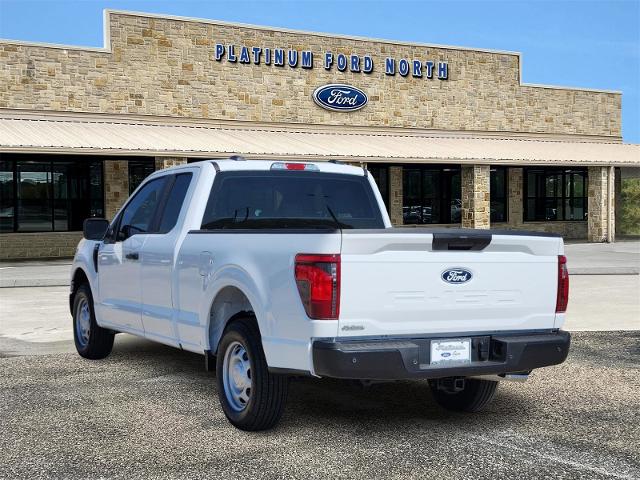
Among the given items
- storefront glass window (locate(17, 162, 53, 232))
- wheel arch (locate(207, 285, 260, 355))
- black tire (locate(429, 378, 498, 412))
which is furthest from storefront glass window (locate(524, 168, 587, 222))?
wheel arch (locate(207, 285, 260, 355))

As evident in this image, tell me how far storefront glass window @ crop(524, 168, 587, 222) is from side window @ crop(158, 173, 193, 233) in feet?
98.8

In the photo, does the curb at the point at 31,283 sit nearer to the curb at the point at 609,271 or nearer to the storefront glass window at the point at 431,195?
the curb at the point at 609,271

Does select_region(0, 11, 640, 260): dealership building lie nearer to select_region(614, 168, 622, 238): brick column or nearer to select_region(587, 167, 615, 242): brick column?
select_region(587, 167, 615, 242): brick column

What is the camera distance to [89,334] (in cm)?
919

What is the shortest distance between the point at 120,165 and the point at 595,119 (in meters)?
20.4

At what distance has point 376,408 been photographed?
6918mm

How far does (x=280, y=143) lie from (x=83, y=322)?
19.0 m

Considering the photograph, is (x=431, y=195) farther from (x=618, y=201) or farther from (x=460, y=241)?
(x=460, y=241)

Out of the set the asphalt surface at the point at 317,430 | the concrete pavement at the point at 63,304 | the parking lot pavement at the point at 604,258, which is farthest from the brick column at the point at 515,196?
the asphalt surface at the point at 317,430

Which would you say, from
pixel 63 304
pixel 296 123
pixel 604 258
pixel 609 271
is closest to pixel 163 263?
pixel 63 304

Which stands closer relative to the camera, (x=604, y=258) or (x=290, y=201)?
(x=290, y=201)

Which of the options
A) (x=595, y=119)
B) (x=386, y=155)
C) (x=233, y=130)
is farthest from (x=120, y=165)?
(x=595, y=119)

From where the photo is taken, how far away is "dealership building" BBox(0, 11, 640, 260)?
26359 mm

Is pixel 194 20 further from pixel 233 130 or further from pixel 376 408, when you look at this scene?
pixel 376 408
